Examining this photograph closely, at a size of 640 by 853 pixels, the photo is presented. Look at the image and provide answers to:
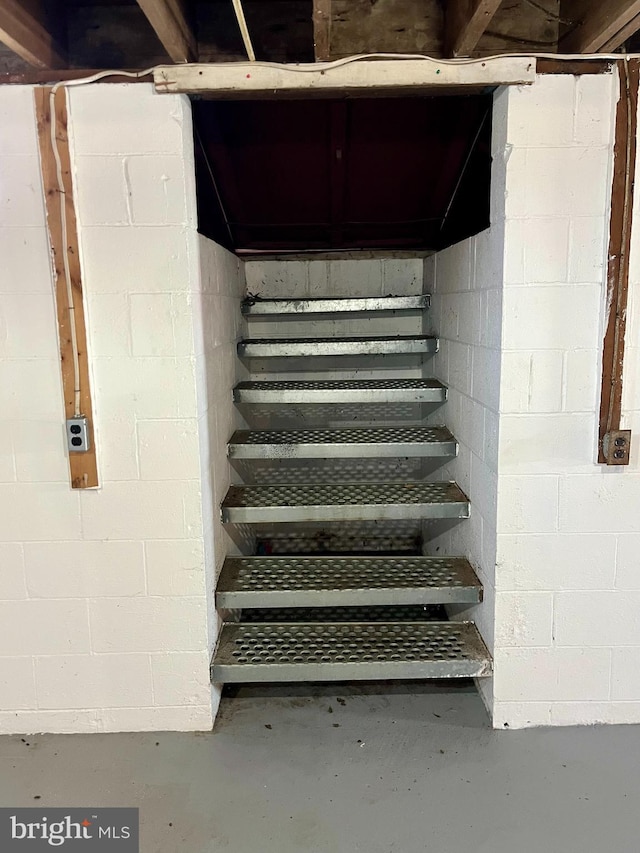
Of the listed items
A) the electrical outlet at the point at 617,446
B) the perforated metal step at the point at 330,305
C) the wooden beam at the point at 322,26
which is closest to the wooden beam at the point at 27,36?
the wooden beam at the point at 322,26

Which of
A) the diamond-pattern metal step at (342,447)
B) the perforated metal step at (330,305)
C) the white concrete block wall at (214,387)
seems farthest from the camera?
the perforated metal step at (330,305)

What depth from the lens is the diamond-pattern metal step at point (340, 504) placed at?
2.20 meters

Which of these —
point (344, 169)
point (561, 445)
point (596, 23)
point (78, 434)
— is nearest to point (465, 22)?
point (596, 23)

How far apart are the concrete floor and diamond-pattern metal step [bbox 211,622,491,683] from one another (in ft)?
0.70

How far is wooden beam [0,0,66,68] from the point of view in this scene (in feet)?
5.37

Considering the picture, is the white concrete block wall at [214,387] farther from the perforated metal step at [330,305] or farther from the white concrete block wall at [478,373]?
the white concrete block wall at [478,373]

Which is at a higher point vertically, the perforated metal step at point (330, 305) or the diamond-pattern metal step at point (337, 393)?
the perforated metal step at point (330, 305)

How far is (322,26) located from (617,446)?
62.3 inches

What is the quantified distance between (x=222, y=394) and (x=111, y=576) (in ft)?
2.70

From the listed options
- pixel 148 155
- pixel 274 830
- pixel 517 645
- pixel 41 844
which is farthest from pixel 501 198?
pixel 41 844

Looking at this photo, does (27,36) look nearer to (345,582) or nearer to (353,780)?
(345,582)

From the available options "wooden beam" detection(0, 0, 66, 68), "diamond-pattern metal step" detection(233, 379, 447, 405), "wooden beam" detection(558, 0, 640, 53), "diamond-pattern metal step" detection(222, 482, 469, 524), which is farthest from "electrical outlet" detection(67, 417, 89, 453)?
"wooden beam" detection(558, 0, 640, 53)

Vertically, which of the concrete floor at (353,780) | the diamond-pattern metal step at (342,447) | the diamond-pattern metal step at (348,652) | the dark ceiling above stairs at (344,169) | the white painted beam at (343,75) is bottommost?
the concrete floor at (353,780)

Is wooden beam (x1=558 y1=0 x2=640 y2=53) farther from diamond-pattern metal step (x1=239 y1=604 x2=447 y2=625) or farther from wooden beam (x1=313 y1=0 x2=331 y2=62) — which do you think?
diamond-pattern metal step (x1=239 y1=604 x2=447 y2=625)
